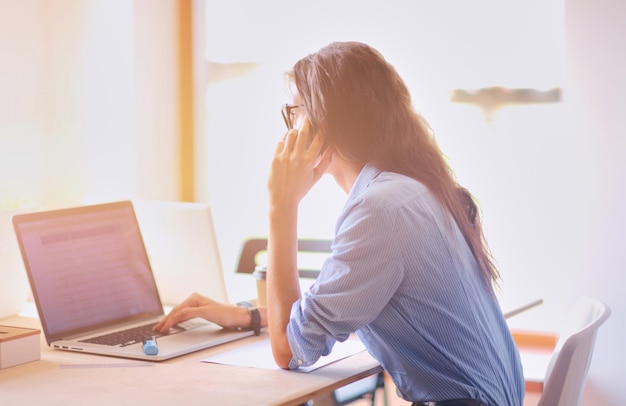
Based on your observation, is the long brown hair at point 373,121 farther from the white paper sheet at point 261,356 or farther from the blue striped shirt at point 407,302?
the white paper sheet at point 261,356

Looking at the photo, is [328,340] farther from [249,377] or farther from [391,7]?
[391,7]

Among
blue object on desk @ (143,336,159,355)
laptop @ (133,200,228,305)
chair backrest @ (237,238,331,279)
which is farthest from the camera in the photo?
chair backrest @ (237,238,331,279)

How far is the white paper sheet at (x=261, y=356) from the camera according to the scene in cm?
177

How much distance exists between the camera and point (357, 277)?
5.14 ft

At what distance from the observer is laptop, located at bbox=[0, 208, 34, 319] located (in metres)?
2.21

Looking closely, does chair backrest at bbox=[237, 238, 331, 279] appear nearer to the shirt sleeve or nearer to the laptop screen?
the laptop screen

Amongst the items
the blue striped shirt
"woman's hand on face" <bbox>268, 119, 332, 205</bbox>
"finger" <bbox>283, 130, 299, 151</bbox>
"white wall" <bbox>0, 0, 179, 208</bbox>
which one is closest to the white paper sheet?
the blue striped shirt

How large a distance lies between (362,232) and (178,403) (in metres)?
0.45

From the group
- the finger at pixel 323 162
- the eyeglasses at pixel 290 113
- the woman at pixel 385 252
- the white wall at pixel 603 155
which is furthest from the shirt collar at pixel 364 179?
the white wall at pixel 603 155

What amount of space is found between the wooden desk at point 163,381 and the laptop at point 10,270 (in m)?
0.42

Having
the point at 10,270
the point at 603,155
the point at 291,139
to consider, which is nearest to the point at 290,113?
the point at 291,139

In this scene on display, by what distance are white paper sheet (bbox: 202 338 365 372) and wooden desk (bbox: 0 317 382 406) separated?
0.08ft

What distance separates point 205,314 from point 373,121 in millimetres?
628

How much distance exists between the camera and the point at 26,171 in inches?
129
